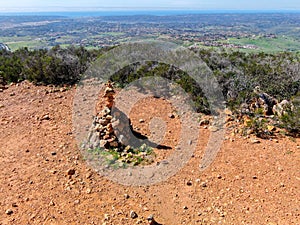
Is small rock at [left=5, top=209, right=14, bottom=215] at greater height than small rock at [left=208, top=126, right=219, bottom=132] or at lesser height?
greater

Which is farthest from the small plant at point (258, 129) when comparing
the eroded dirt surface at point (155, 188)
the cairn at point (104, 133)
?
the cairn at point (104, 133)

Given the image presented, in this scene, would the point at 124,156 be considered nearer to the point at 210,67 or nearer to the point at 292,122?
the point at 292,122

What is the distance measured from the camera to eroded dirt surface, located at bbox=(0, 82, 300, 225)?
3.67 m

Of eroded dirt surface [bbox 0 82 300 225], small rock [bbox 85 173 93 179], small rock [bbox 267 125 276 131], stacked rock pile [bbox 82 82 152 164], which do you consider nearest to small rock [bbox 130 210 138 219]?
eroded dirt surface [bbox 0 82 300 225]

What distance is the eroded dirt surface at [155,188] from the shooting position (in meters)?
3.67

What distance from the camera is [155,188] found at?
14.0 feet

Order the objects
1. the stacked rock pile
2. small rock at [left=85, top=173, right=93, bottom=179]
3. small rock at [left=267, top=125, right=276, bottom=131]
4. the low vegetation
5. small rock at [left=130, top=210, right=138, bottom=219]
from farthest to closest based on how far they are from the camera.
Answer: the low vegetation, small rock at [left=267, top=125, right=276, bottom=131], the stacked rock pile, small rock at [left=85, top=173, right=93, bottom=179], small rock at [left=130, top=210, right=138, bottom=219]

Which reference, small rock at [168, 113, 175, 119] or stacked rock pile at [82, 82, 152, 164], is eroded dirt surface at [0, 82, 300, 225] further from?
small rock at [168, 113, 175, 119]

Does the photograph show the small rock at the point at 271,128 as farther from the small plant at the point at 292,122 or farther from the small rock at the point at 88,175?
the small rock at the point at 88,175

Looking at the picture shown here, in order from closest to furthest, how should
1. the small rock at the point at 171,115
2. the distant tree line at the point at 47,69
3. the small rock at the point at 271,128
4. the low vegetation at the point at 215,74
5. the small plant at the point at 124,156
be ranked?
1. the small plant at the point at 124,156
2. the small rock at the point at 271,128
3. the small rock at the point at 171,115
4. the low vegetation at the point at 215,74
5. the distant tree line at the point at 47,69

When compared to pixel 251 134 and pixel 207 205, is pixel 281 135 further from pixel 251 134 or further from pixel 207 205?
Result: pixel 207 205

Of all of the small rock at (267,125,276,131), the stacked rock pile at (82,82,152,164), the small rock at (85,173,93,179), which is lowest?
the small rock at (85,173,93,179)

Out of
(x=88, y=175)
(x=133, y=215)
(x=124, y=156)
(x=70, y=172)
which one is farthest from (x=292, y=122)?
(x=70, y=172)

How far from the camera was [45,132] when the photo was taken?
5867mm
